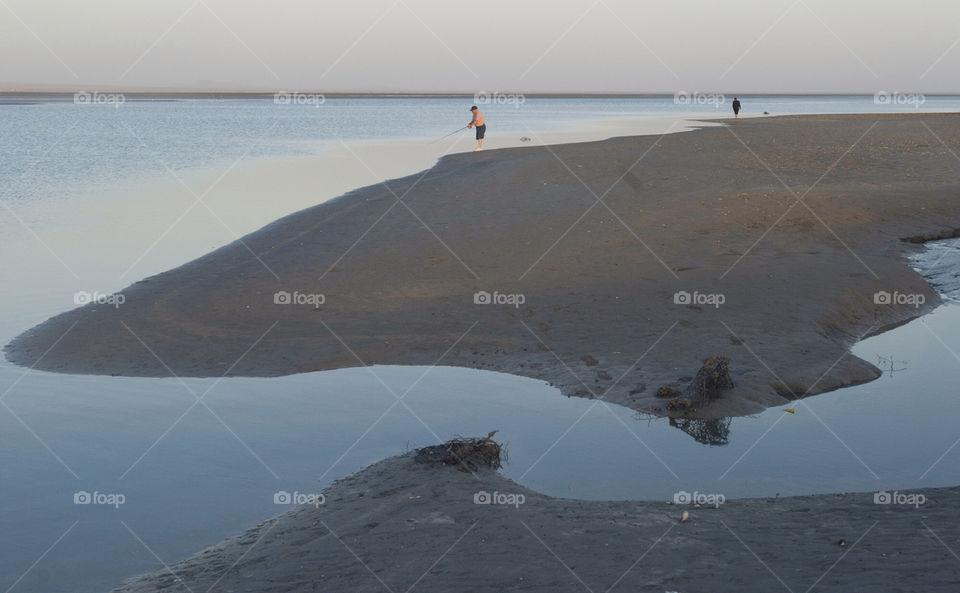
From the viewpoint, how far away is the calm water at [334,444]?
23.7 feet

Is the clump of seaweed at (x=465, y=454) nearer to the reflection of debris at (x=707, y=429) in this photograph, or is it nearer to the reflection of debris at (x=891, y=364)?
the reflection of debris at (x=707, y=429)

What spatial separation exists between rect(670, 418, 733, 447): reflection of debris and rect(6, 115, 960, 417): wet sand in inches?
6.9

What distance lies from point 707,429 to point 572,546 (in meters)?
3.40

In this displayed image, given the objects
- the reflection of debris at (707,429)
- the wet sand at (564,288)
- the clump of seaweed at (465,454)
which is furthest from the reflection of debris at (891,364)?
the clump of seaweed at (465,454)

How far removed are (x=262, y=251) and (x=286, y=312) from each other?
4.14 metres

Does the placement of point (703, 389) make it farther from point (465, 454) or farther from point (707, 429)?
point (465, 454)

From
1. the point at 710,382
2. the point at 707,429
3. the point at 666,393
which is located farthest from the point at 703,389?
the point at 707,429

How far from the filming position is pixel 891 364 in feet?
38.0

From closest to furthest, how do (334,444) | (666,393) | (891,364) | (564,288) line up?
(334,444)
(666,393)
(891,364)
(564,288)

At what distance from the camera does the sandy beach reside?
19.4ft

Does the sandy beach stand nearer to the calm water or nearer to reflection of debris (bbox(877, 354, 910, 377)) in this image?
the calm water

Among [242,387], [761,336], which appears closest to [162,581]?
[242,387]

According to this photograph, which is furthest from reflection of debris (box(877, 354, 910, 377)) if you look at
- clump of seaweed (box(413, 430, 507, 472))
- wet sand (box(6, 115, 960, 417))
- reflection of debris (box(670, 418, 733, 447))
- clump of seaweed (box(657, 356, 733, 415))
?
clump of seaweed (box(413, 430, 507, 472))

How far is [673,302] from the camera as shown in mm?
13156
